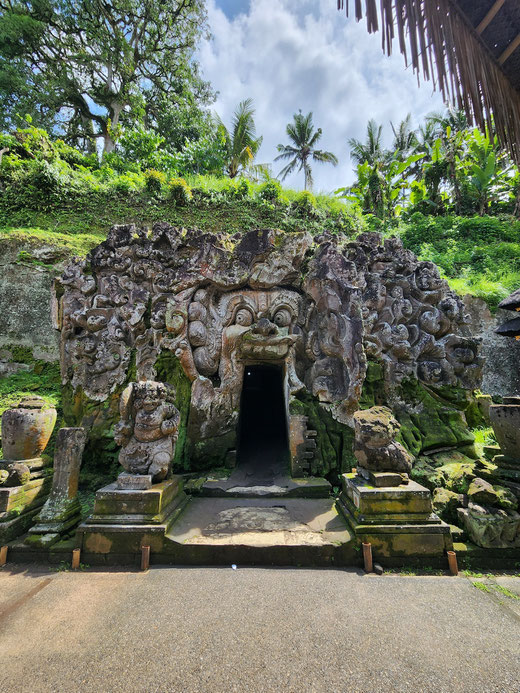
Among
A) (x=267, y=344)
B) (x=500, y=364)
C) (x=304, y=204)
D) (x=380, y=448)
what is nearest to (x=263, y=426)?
(x=267, y=344)

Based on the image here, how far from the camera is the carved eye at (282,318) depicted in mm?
7051

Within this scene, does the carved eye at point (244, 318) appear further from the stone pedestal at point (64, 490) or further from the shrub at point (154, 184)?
the shrub at point (154, 184)

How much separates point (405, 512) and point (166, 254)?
6843 millimetres

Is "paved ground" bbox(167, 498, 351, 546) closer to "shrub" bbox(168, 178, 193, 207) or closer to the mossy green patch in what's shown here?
the mossy green patch

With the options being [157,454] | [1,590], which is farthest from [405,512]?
[1,590]

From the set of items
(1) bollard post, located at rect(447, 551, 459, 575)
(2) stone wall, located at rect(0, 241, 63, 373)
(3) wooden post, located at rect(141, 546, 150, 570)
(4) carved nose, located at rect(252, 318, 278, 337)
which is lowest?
(1) bollard post, located at rect(447, 551, 459, 575)

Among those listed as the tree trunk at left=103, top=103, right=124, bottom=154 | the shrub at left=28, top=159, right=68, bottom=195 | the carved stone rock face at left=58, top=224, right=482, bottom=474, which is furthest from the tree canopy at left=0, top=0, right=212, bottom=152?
the carved stone rock face at left=58, top=224, right=482, bottom=474

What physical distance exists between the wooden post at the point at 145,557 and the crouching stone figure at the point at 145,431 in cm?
96

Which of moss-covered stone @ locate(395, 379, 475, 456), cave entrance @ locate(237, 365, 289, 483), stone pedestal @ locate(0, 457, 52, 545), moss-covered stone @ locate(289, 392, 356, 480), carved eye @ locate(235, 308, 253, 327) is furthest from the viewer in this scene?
cave entrance @ locate(237, 365, 289, 483)

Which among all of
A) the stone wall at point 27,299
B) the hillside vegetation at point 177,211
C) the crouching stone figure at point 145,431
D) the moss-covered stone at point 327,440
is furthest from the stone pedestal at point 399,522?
the stone wall at point 27,299

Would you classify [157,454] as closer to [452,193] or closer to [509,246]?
[509,246]

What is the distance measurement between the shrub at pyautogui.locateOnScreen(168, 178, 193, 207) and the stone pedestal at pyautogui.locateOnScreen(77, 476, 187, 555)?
13.0 m

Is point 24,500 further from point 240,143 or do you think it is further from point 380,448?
point 240,143

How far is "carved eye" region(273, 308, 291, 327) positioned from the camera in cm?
705
